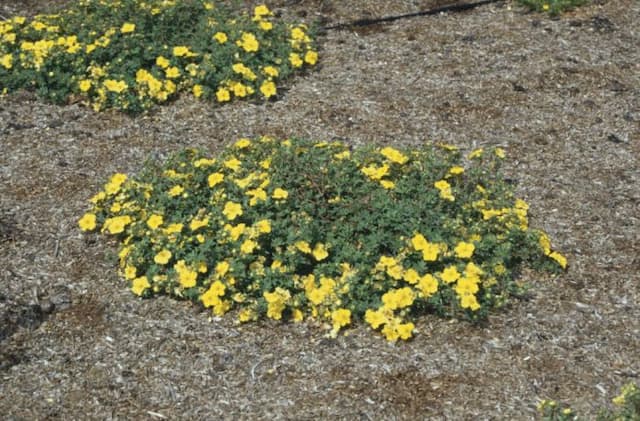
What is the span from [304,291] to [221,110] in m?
2.23

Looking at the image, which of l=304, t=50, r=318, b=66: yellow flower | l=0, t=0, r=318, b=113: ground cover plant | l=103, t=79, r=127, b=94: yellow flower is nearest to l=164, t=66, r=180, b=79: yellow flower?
l=0, t=0, r=318, b=113: ground cover plant

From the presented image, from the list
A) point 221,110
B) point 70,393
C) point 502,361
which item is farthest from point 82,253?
point 502,361

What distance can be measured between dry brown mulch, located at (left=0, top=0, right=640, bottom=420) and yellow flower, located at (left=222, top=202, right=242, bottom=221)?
0.52 metres

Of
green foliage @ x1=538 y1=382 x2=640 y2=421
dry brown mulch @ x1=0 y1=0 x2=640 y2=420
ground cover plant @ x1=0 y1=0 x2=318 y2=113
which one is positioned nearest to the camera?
green foliage @ x1=538 y1=382 x2=640 y2=421

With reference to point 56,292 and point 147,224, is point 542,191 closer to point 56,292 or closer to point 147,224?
point 147,224

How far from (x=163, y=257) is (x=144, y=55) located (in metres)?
2.40

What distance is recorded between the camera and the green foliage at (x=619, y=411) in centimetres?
397

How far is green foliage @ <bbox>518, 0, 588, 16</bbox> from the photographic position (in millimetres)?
8156

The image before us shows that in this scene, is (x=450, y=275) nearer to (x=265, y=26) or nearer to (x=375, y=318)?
(x=375, y=318)

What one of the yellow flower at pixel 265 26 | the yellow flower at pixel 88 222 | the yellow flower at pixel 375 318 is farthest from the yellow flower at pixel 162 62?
the yellow flower at pixel 375 318

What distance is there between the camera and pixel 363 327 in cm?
497

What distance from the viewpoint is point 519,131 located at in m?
6.69

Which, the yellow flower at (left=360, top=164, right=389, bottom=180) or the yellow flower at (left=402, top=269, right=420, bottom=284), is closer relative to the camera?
the yellow flower at (left=402, top=269, right=420, bottom=284)

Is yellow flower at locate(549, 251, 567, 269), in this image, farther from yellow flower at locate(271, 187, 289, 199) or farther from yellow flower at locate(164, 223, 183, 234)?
yellow flower at locate(164, 223, 183, 234)
